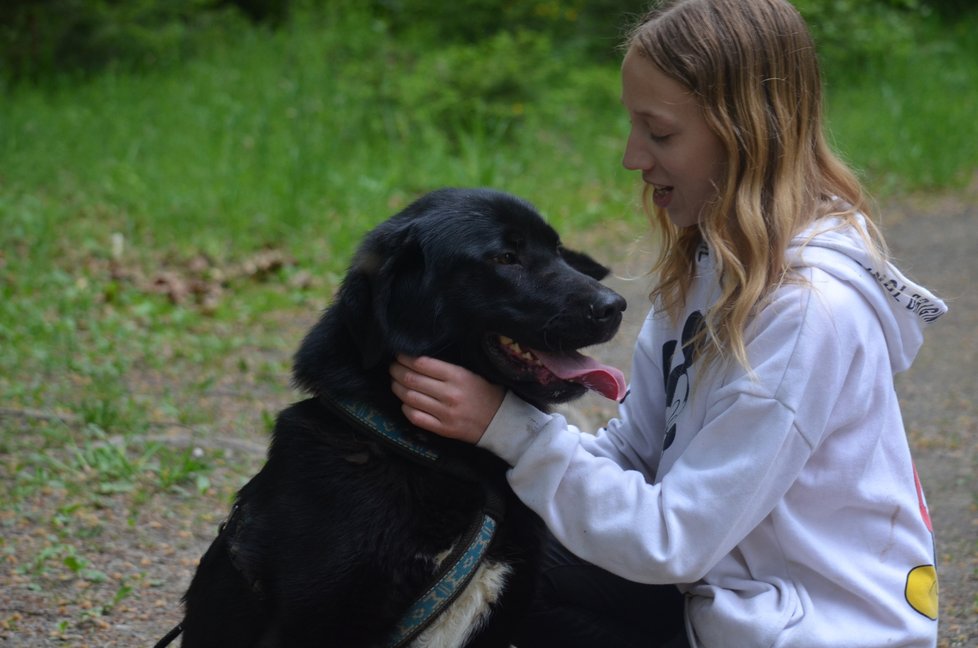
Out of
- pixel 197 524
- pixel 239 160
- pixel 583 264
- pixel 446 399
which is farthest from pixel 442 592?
pixel 239 160

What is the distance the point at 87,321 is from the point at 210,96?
12.3 ft

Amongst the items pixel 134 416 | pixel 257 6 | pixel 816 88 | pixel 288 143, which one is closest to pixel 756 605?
pixel 816 88

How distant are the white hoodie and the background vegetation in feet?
3.72

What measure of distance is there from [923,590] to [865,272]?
2.04ft

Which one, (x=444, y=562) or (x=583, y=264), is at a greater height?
(x=583, y=264)

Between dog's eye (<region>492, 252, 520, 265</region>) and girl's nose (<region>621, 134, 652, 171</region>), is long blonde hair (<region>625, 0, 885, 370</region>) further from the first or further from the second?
dog's eye (<region>492, 252, 520, 265</region>)

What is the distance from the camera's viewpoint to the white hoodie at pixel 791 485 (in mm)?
1872

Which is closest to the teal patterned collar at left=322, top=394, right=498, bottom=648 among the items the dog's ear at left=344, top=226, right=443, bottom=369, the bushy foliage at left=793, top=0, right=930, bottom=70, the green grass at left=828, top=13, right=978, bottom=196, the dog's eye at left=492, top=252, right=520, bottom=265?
the dog's ear at left=344, top=226, right=443, bottom=369

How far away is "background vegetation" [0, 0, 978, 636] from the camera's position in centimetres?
404

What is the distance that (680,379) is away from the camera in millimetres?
2234

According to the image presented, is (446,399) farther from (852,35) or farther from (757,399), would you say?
(852,35)

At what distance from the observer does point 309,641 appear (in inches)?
78.2

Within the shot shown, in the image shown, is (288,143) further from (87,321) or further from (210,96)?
(87,321)

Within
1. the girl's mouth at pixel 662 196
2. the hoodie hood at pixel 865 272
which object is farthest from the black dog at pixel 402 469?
the hoodie hood at pixel 865 272
